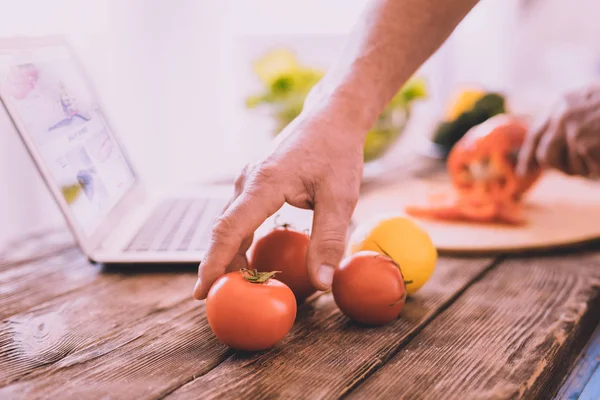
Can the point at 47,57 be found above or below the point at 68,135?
above

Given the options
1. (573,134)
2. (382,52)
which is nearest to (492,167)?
(573,134)

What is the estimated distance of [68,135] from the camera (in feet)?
3.96

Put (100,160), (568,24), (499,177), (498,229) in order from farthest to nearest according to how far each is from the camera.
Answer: (568,24) → (499,177) → (498,229) → (100,160)

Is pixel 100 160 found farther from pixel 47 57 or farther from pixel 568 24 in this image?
pixel 568 24

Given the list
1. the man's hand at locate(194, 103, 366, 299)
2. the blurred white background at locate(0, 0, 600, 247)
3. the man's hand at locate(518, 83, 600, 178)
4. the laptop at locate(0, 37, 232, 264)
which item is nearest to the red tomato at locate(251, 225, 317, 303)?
the man's hand at locate(194, 103, 366, 299)

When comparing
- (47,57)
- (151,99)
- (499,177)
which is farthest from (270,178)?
(151,99)

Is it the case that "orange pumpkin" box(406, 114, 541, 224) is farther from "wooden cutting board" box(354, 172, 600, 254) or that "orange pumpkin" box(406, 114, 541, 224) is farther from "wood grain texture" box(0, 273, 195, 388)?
"wood grain texture" box(0, 273, 195, 388)

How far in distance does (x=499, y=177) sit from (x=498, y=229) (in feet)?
0.95

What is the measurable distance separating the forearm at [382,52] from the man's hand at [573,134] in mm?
440

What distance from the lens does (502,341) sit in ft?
2.98

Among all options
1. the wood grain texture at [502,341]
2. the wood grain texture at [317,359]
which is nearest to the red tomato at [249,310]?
the wood grain texture at [317,359]

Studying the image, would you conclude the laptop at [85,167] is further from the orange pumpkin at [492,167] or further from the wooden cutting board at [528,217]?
the orange pumpkin at [492,167]

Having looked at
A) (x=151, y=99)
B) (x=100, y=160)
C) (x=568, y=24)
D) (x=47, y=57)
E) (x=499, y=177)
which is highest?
(x=47, y=57)

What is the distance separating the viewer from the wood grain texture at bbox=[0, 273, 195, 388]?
2.79ft
